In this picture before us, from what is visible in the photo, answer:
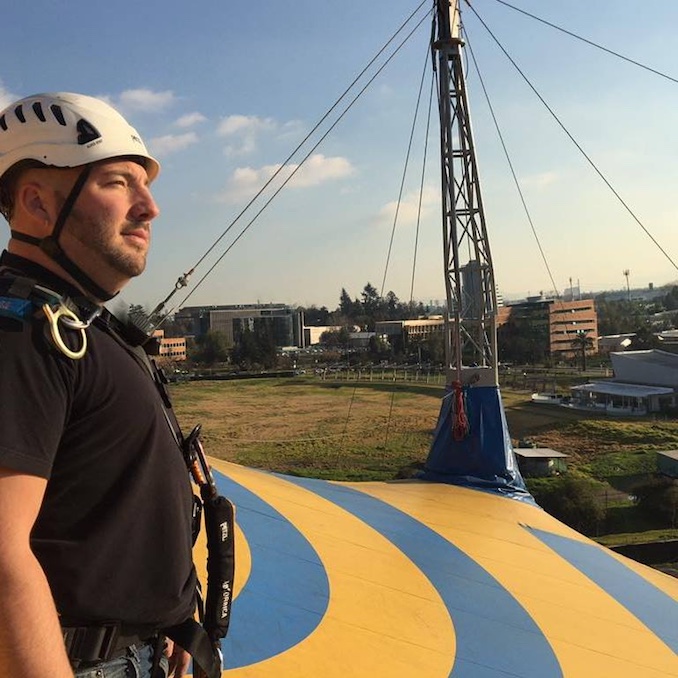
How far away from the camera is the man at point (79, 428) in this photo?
0.90 meters

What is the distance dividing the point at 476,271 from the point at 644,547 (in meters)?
6.18

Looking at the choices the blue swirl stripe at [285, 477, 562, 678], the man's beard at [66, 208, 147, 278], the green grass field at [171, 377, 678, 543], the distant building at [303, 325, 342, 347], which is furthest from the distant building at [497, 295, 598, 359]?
the man's beard at [66, 208, 147, 278]

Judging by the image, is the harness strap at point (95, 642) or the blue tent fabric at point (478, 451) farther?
the blue tent fabric at point (478, 451)

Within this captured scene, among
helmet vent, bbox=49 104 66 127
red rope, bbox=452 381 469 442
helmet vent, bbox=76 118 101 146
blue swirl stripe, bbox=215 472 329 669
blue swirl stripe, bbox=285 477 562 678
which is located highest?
helmet vent, bbox=49 104 66 127

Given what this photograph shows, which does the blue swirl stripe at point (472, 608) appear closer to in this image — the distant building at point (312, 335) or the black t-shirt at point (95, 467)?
the black t-shirt at point (95, 467)

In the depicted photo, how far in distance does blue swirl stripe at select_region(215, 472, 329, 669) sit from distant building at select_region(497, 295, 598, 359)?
4510cm

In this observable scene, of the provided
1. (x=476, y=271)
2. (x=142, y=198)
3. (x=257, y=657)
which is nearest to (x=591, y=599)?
Result: (x=257, y=657)

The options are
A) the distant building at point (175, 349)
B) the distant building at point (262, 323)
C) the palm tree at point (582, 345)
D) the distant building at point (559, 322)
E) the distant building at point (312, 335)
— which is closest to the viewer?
the palm tree at point (582, 345)

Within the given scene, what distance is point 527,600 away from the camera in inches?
144

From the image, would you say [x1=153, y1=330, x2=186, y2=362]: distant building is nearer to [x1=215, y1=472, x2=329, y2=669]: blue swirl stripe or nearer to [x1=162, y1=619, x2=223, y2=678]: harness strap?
[x1=215, y1=472, x2=329, y2=669]: blue swirl stripe

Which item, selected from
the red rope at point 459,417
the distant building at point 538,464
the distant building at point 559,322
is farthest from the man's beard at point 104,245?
the distant building at point 559,322

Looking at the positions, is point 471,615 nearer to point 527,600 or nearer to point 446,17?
point 527,600

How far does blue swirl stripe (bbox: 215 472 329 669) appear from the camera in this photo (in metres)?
2.60

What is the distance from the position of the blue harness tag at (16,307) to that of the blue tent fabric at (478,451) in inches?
259
